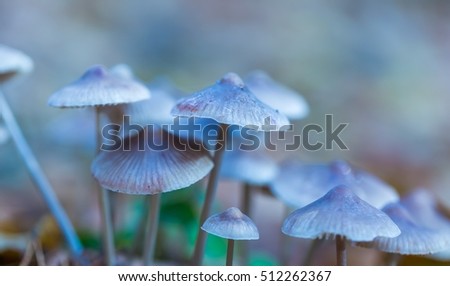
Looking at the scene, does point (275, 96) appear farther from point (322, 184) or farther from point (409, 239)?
point (409, 239)

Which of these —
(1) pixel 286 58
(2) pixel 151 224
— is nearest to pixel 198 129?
(2) pixel 151 224

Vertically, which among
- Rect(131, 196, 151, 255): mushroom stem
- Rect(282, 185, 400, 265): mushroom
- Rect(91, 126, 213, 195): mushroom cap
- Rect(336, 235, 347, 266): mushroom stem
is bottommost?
Rect(131, 196, 151, 255): mushroom stem

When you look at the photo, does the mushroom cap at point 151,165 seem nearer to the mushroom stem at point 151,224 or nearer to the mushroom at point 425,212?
the mushroom stem at point 151,224

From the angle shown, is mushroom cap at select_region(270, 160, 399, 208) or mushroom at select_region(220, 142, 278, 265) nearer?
mushroom cap at select_region(270, 160, 399, 208)

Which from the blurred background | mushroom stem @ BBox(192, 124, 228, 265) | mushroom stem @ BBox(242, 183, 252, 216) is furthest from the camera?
the blurred background

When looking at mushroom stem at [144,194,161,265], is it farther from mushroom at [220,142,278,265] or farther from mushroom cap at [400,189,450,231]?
mushroom cap at [400,189,450,231]

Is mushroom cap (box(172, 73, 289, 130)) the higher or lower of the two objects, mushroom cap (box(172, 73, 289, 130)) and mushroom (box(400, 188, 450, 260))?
the higher

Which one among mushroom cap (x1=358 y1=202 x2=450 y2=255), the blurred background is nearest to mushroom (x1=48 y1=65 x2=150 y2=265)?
mushroom cap (x1=358 y1=202 x2=450 y2=255)
